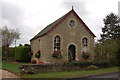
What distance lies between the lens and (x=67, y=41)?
2217 cm

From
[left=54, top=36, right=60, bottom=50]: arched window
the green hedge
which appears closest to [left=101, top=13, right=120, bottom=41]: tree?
the green hedge

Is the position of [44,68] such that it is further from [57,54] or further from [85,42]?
[85,42]

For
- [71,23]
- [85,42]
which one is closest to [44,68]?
[71,23]

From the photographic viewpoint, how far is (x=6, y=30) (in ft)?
157

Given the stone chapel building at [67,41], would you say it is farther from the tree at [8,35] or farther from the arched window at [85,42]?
the tree at [8,35]

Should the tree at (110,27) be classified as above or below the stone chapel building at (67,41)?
above

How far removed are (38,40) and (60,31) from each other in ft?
14.8

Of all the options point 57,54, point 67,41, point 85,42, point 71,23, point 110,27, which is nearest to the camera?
point 57,54

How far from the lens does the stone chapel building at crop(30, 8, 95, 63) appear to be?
842 inches

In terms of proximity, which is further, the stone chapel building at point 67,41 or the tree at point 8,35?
the tree at point 8,35

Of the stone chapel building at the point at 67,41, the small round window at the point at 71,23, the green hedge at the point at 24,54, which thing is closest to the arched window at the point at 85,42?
the stone chapel building at the point at 67,41

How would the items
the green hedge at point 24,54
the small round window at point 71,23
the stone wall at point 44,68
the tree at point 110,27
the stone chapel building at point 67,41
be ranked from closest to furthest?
1. the stone wall at point 44,68
2. the stone chapel building at point 67,41
3. the small round window at point 71,23
4. the green hedge at point 24,54
5. the tree at point 110,27

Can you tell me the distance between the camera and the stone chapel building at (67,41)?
70.1 feet

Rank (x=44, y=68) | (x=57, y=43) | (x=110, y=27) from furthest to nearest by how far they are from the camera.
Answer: (x=110, y=27) < (x=57, y=43) < (x=44, y=68)
